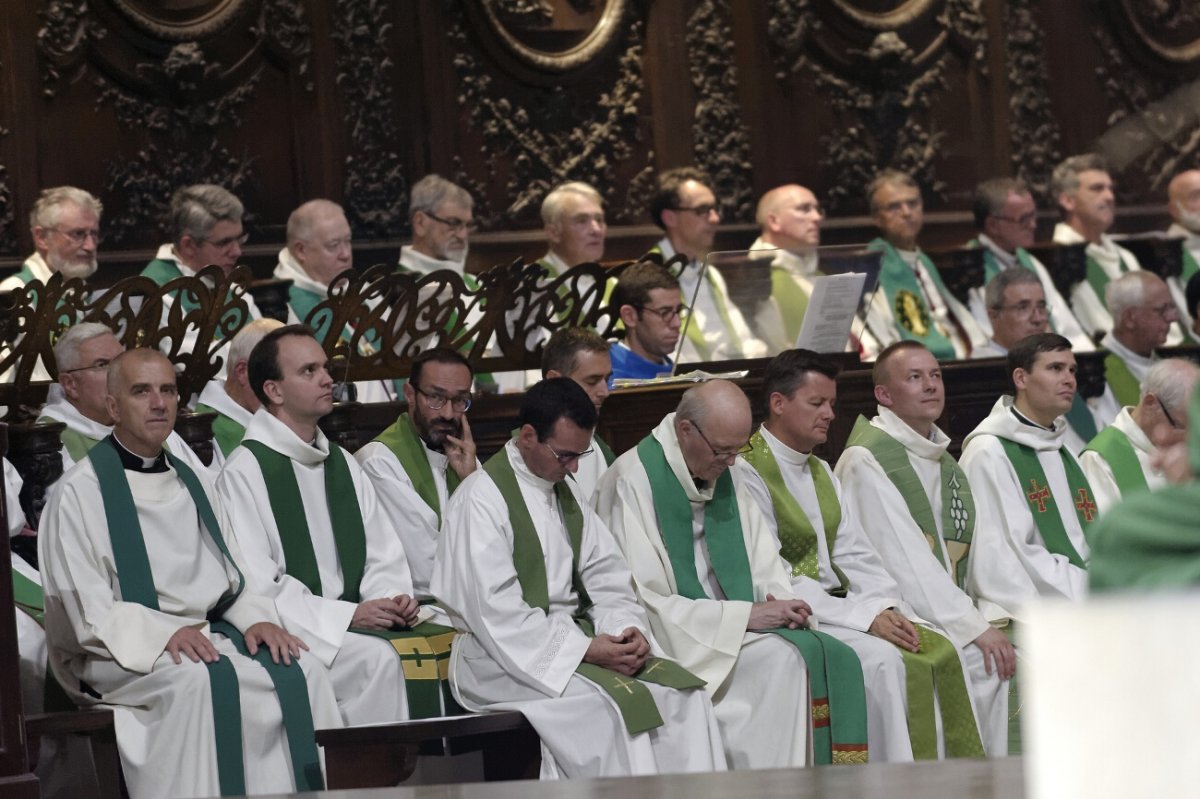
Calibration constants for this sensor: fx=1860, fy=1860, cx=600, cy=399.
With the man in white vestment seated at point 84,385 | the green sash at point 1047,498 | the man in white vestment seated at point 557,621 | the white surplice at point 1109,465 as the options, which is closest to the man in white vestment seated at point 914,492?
the green sash at point 1047,498

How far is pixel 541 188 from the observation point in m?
10.5

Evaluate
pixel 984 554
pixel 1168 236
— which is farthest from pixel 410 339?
pixel 1168 236

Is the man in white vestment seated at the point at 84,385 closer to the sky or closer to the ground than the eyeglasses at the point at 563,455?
closer to the sky

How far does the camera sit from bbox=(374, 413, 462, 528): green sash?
22.5ft

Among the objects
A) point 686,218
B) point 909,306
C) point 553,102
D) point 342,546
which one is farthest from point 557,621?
point 553,102

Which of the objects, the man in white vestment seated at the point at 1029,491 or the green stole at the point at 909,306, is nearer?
the man in white vestment seated at the point at 1029,491

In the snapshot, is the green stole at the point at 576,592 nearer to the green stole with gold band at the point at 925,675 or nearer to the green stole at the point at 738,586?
the green stole at the point at 738,586

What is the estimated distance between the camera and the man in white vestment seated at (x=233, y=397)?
7.06 m

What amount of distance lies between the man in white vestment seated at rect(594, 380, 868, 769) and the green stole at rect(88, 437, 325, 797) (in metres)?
1.36

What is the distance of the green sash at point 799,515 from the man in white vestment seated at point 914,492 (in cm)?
13

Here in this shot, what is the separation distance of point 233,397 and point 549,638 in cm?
192

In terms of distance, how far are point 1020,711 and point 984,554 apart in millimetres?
732

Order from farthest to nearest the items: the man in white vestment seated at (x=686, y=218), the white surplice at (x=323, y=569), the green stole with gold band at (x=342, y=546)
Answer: the man in white vestment seated at (x=686, y=218), the green stole with gold band at (x=342, y=546), the white surplice at (x=323, y=569)

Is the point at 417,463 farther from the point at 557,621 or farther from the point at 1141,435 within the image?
the point at 1141,435
